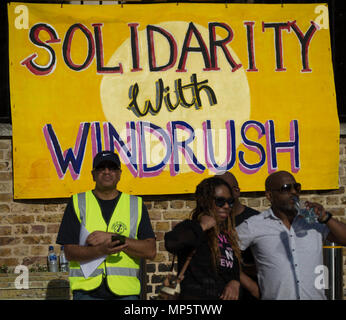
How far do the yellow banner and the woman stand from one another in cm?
317

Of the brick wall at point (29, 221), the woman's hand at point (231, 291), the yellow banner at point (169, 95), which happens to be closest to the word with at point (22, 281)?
the brick wall at point (29, 221)

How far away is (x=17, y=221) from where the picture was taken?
314 inches

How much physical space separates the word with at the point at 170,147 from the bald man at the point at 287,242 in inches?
112

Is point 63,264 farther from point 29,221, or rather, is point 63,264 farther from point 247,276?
point 247,276

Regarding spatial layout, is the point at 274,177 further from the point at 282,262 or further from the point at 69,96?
the point at 69,96

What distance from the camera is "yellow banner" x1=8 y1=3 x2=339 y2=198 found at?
26.0 ft

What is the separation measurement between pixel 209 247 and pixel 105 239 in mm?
1040

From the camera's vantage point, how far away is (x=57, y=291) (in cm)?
679

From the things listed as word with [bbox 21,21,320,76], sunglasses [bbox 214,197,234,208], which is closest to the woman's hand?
sunglasses [bbox 214,197,234,208]

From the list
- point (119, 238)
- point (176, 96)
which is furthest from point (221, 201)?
point (176, 96)

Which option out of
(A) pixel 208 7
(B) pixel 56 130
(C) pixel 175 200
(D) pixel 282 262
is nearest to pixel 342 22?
(A) pixel 208 7
